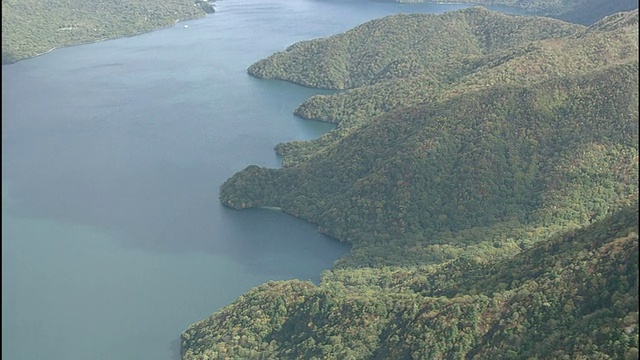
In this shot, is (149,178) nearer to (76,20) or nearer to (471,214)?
(471,214)

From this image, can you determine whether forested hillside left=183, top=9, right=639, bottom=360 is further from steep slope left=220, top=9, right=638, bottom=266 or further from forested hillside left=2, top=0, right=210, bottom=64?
forested hillside left=2, top=0, right=210, bottom=64

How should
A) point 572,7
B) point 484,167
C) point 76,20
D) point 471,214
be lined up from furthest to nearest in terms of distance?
point 572,7
point 76,20
point 484,167
point 471,214

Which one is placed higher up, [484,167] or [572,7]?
[572,7]

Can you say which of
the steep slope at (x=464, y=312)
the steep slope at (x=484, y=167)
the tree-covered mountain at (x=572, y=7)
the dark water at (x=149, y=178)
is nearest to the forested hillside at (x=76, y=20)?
the dark water at (x=149, y=178)

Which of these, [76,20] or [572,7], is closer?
[76,20]

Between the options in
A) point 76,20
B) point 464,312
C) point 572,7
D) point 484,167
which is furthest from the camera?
point 572,7

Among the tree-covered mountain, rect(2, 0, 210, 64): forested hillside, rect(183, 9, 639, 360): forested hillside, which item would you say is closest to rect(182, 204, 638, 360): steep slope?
rect(183, 9, 639, 360): forested hillside

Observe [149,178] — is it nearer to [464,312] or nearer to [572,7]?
[464,312]

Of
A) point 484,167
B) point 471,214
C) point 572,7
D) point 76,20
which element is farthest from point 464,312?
point 572,7
